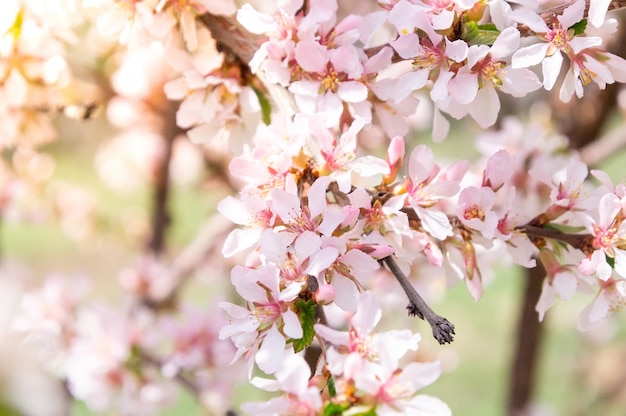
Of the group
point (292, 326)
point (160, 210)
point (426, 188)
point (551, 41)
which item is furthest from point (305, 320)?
point (160, 210)

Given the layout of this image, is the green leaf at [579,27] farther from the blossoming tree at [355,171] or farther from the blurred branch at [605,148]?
the blurred branch at [605,148]

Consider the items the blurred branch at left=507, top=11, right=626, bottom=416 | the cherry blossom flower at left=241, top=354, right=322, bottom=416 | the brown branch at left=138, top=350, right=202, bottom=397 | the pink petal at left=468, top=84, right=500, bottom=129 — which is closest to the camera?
the cherry blossom flower at left=241, top=354, right=322, bottom=416

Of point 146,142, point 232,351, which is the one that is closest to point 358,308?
point 232,351

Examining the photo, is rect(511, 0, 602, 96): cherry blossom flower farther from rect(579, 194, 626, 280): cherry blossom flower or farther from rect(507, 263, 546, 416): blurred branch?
rect(507, 263, 546, 416): blurred branch

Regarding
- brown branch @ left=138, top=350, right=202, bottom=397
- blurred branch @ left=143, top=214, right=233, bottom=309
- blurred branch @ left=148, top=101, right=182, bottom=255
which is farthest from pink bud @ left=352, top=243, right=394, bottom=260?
blurred branch @ left=148, top=101, right=182, bottom=255

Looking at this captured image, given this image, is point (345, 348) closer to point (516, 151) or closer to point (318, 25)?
point (318, 25)

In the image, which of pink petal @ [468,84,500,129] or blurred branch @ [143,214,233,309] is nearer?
pink petal @ [468,84,500,129]

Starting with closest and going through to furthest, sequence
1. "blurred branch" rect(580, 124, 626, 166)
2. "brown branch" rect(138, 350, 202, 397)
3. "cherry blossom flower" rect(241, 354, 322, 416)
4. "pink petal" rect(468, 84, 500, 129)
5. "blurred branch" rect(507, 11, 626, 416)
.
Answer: "cherry blossom flower" rect(241, 354, 322, 416) < "pink petal" rect(468, 84, 500, 129) < "brown branch" rect(138, 350, 202, 397) < "blurred branch" rect(580, 124, 626, 166) < "blurred branch" rect(507, 11, 626, 416)
